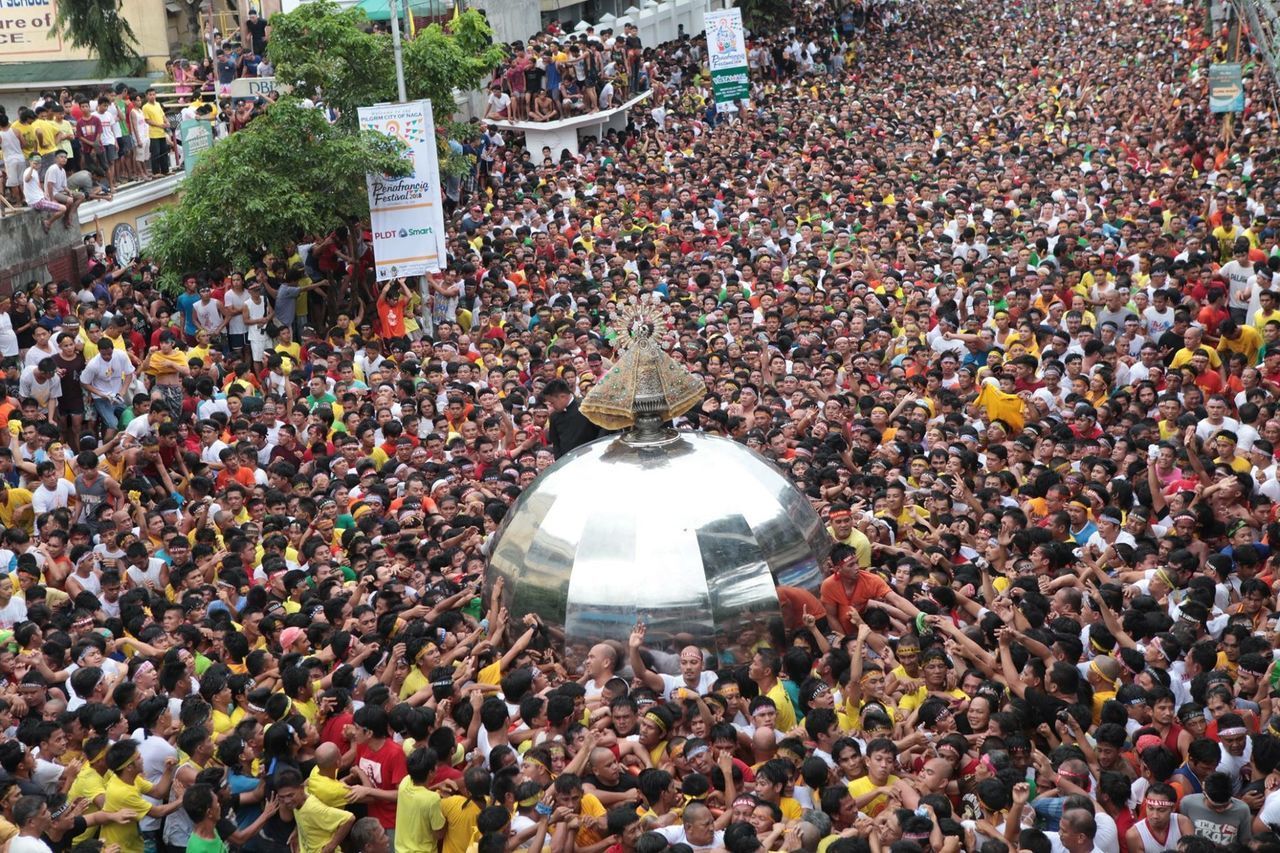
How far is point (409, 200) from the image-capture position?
19625 mm

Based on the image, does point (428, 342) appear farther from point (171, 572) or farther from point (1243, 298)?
point (1243, 298)

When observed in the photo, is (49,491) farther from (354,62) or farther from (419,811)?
(354,62)

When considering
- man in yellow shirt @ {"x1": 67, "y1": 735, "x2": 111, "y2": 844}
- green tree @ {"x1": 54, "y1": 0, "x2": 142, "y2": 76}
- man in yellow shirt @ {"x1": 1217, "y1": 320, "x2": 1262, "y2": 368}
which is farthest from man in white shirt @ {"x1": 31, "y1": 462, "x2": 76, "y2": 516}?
green tree @ {"x1": 54, "y1": 0, "x2": 142, "y2": 76}

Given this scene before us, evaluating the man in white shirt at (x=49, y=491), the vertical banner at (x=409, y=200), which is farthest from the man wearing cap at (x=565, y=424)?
the vertical banner at (x=409, y=200)

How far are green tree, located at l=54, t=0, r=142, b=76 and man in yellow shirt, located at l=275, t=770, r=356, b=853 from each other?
24491 millimetres

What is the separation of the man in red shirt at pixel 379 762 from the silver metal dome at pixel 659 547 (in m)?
1.88

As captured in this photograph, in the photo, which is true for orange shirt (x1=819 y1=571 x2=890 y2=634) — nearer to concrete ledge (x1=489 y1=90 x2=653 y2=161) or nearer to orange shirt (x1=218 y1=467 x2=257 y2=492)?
orange shirt (x1=218 y1=467 x2=257 y2=492)

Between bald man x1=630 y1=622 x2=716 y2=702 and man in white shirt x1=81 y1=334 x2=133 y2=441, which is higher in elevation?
man in white shirt x1=81 y1=334 x2=133 y2=441

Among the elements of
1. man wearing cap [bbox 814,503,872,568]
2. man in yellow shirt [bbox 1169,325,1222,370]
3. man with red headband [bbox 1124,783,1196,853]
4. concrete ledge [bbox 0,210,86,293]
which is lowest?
man with red headband [bbox 1124,783,1196,853]

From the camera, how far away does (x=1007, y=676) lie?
31.6 ft

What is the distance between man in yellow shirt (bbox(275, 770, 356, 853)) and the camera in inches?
343

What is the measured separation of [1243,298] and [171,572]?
419 inches

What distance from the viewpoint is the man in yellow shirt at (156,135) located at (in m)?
22.8

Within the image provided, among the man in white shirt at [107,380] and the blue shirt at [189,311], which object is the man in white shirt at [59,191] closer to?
the blue shirt at [189,311]
